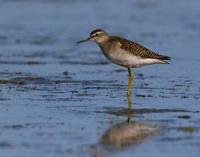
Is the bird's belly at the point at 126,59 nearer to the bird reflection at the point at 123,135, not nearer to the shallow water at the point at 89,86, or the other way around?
the shallow water at the point at 89,86

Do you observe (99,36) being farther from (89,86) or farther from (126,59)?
(89,86)

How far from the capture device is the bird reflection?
32.9ft

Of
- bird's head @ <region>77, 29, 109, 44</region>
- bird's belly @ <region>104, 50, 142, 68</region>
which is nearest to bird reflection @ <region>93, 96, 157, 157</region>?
bird's belly @ <region>104, 50, 142, 68</region>

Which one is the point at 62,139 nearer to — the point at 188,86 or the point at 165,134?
the point at 165,134

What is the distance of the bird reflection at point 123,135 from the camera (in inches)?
395

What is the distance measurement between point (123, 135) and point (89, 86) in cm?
435

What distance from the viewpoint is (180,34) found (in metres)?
23.2

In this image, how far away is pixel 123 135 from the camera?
35.6 feet

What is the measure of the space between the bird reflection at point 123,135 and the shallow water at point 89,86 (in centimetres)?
2

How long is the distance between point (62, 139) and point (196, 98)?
4062 mm

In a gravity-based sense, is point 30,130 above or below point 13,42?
below

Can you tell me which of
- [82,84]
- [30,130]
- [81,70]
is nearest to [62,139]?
[30,130]

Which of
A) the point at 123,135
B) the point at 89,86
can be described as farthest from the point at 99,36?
the point at 123,135

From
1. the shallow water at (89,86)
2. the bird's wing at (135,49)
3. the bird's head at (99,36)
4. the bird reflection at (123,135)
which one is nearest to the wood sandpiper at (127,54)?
the bird's wing at (135,49)
